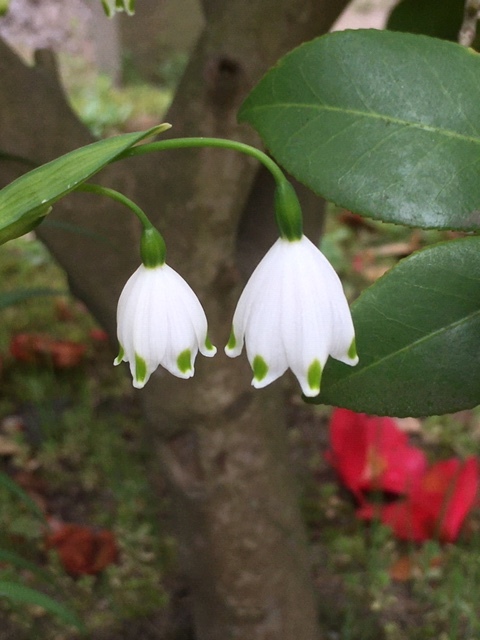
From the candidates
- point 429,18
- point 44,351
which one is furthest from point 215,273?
point 44,351

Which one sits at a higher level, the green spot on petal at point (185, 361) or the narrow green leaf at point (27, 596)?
the green spot on petal at point (185, 361)

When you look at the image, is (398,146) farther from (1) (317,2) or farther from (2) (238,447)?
(2) (238,447)

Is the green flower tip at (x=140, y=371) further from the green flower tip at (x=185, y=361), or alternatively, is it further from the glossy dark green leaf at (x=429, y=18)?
the glossy dark green leaf at (x=429, y=18)

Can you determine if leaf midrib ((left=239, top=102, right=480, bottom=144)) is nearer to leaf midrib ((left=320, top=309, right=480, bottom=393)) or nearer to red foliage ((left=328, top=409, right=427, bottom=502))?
leaf midrib ((left=320, top=309, right=480, bottom=393))

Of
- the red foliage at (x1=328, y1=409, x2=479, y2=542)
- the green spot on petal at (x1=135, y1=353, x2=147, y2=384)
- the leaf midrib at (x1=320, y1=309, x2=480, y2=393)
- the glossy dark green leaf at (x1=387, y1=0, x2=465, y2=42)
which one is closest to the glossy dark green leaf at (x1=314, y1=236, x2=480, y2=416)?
the leaf midrib at (x1=320, y1=309, x2=480, y2=393)

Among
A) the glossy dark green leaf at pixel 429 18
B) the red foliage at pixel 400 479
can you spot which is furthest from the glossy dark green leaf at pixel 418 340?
the red foliage at pixel 400 479
